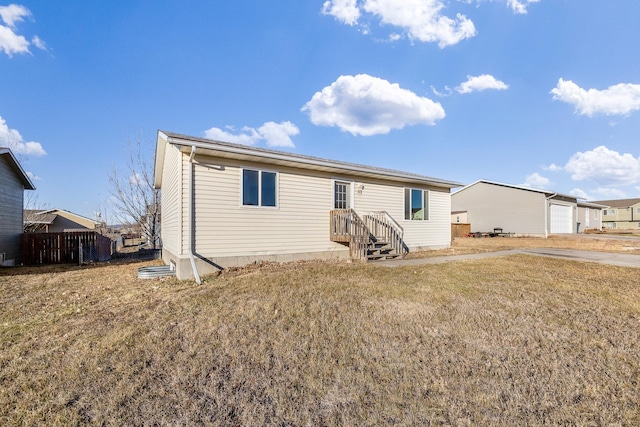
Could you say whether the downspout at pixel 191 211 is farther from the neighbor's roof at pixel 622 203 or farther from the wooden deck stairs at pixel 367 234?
the neighbor's roof at pixel 622 203

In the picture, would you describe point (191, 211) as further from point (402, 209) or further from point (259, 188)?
point (402, 209)

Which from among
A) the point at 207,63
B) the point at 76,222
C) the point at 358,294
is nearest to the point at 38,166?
the point at 76,222

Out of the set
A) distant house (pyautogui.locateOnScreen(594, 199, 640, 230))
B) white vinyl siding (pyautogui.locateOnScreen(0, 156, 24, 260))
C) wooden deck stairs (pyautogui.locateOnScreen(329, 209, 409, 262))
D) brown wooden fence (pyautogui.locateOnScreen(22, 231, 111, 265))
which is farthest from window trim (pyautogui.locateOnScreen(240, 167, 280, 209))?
distant house (pyautogui.locateOnScreen(594, 199, 640, 230))

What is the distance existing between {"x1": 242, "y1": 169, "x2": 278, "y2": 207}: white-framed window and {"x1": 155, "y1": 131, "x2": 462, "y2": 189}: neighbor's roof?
42 cm

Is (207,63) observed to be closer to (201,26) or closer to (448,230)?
(201,26)

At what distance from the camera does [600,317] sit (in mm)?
4312

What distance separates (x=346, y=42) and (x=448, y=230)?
10.0m

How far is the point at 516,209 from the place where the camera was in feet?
75.6

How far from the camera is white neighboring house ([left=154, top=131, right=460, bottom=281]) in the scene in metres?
7.16

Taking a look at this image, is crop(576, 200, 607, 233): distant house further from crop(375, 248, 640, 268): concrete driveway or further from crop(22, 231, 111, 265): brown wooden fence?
crop(22, 231, 111, 265): brown wooden fence

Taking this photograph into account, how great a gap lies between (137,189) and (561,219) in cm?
3287

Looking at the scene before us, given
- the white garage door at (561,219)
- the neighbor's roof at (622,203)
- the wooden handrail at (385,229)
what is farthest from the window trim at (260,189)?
the neighbor's roof at (622,203)

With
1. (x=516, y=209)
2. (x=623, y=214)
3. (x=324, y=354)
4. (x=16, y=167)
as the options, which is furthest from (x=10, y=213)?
(x=623, y=214)

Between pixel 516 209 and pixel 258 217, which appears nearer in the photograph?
pixel 258 217
